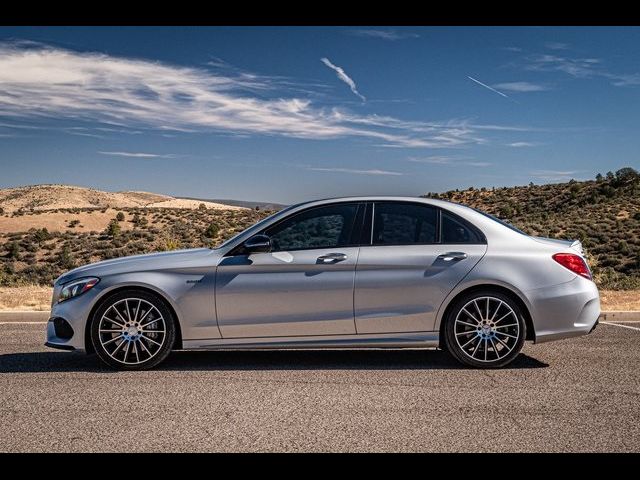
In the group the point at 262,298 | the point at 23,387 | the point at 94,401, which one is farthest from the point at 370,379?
the point at 23,387

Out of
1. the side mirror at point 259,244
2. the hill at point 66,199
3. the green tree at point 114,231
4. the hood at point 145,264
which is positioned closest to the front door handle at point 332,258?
the side mirror at point 259,244

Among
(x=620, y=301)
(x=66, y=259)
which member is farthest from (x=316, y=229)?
(x=66, y=259)

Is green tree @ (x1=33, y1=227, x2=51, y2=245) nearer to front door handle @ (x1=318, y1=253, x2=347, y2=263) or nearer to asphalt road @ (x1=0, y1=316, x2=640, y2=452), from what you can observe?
asphalt road @ (x1=0, y1=316, x2=640, y2=452)

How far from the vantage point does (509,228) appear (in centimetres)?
823

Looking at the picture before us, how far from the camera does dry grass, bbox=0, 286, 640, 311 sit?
13305mm

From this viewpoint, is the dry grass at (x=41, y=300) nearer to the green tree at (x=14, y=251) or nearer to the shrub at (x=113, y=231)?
the green tree at (x=14, y=251)

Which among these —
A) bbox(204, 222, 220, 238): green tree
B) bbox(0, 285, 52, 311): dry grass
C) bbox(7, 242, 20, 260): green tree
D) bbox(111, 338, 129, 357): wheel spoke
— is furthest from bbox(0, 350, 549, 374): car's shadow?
bbox(204, 222, 220, 238): green tree

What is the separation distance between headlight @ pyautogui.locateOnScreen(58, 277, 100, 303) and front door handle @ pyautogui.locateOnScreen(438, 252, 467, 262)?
335 centimetres

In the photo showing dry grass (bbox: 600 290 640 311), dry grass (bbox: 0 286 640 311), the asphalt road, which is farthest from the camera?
dry grass (bbox: 0 286 640 311)

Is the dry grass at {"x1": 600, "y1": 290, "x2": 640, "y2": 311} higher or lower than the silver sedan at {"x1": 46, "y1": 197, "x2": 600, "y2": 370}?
lower

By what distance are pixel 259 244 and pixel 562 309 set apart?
9.86 feet

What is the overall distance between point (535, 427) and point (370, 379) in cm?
203
